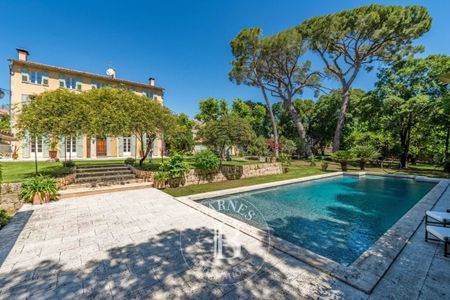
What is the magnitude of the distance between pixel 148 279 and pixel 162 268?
0.28 m

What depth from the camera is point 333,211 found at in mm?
7145

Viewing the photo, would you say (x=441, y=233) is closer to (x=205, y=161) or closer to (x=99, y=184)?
(x=205, y=161)

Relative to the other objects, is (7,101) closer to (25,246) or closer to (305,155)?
(25,246)

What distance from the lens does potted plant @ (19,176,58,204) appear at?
21.1ft

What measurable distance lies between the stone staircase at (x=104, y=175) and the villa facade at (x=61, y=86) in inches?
178

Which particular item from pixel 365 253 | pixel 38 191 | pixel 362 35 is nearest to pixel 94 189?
pixel 38 191

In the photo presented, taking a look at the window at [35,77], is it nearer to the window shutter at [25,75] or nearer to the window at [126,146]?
the window shutter at [25,75]

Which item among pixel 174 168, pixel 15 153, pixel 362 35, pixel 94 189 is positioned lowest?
pixel 94 189

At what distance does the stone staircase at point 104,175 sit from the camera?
28.9 feet

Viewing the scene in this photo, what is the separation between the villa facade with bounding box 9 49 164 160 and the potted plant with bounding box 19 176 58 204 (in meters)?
8.34

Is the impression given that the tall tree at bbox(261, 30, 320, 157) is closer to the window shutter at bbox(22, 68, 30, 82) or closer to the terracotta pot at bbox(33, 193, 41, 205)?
the terracotta pot at bbox(33, 193, 41, 205)

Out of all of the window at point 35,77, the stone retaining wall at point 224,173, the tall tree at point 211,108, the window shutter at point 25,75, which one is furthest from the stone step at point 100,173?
the tall tree at point 211,108

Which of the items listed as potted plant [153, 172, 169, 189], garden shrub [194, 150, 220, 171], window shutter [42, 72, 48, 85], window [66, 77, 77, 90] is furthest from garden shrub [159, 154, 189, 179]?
window shutter [42, 72, 48, 85]

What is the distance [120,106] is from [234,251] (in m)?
8.38
